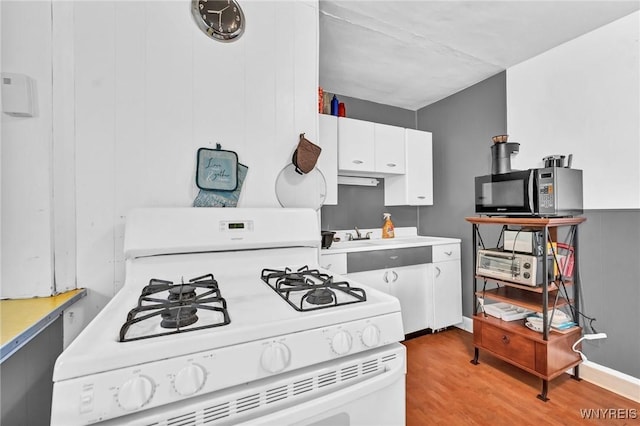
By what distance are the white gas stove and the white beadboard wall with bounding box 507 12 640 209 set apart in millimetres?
1915

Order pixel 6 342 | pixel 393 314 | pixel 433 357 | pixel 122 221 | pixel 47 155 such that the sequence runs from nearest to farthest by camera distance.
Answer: pixel 6 342, pixel 393 314, pixel 47 155, pixel 122 221, pixel 433 357

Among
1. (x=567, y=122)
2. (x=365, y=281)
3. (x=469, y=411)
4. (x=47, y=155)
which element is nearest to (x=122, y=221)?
(x=47, y=155)

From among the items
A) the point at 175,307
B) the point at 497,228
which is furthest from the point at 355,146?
the point at 175,307

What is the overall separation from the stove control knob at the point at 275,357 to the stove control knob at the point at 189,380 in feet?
0.46

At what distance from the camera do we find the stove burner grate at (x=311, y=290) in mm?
881

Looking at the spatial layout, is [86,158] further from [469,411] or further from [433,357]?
[433,357]

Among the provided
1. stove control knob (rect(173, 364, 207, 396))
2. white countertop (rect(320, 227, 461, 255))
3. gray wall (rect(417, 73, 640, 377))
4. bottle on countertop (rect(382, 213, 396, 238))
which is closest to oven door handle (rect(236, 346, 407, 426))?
stove control knob (rect(173, 364, 207, 396))

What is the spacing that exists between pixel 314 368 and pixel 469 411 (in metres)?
1.38

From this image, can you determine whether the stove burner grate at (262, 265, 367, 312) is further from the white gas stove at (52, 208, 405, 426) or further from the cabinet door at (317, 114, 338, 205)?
the cabinet door at (317, 114, 338, 205)

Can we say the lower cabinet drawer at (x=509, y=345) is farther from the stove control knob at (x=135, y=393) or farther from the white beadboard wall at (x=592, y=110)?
the stove control knob at (x=135, y=393)

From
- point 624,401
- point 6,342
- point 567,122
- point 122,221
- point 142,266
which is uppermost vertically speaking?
point 567,122

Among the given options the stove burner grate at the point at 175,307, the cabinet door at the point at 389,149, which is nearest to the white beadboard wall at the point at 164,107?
the stove burner grate at the point at 175,307

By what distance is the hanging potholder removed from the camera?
4.59 ft

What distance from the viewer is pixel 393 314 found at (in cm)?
88
